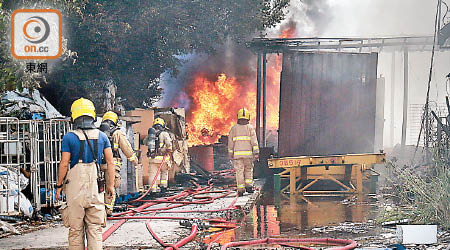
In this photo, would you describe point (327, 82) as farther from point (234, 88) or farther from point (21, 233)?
point (234, 88)

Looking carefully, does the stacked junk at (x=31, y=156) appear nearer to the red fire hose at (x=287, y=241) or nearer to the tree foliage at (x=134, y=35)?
the tree foliage at (x=134, y=35)

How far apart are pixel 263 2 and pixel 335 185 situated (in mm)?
10497

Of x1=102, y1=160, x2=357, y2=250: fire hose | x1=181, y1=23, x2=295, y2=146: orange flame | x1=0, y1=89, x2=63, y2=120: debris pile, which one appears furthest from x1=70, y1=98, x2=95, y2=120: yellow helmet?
x1=181, y1=23, x2=295, y2=146: orange flame

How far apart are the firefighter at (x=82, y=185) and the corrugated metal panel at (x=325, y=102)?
11.2 m

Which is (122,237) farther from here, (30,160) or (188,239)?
(30,160)

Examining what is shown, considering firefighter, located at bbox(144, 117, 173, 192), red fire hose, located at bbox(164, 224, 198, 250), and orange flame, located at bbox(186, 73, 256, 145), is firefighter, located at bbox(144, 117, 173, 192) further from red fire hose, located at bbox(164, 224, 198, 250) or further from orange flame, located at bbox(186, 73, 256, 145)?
orange flame, located at bbox(186, 73, 256, 145)

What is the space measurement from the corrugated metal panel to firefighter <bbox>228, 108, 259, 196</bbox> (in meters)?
4.39

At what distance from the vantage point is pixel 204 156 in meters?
23.8

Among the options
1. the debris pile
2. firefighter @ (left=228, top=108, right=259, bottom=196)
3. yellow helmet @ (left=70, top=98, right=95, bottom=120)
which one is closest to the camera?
yellow helmet @ (left=70, top=98, right=95, bottom=120)

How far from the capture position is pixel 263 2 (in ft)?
74.1

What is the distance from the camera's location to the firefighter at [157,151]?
543 inches

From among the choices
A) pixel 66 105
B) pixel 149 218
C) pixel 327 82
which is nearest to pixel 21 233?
pixel 149 218

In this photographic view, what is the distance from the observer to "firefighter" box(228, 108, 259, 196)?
41.1ft

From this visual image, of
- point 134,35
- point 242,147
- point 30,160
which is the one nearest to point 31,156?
point 30,160
